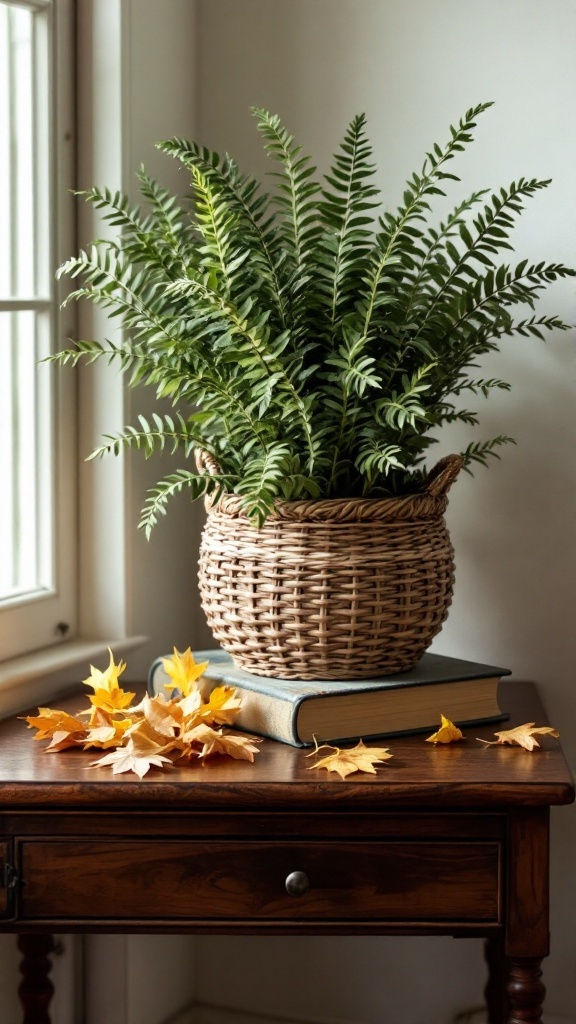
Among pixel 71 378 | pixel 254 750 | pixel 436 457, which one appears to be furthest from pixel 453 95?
pixel 254 750

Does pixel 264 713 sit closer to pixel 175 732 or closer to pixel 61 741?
pixel 175 732

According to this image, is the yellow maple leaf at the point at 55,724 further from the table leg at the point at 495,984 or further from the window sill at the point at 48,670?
the table leg at the point at 495,984

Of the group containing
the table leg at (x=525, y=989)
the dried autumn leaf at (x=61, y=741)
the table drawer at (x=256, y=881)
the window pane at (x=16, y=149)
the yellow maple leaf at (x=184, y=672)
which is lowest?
the table leg at (x=525, y=989)

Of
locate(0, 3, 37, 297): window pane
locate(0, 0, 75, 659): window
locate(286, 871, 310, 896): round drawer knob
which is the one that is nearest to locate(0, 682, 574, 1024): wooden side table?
locate(286, 871, 310, 896): round drawer knob

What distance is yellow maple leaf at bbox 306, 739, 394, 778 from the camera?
107cm

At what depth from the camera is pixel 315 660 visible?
47.4 inches

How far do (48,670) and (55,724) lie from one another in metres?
0.19

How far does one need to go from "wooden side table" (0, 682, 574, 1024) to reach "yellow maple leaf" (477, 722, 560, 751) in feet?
0.19

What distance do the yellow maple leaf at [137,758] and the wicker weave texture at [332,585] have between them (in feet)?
0.58

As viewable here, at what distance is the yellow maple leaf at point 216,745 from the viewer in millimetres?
1118

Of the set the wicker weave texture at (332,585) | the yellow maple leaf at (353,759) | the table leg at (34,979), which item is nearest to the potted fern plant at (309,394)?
the wicker weave texture at (332,585)

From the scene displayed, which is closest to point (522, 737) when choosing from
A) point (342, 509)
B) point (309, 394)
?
point (342, 509)

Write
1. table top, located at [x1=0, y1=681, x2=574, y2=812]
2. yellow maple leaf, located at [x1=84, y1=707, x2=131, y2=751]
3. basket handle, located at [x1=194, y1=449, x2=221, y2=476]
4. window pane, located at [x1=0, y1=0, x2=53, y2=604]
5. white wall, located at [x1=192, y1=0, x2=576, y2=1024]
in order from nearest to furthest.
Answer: table top, located at [x1=0, y1=681, x2=574, y2=812]
yellow maple leaf, located at [x1=84, y1=707, x2=131, y2=751]
basket handle, located at [x1=194, y1=449, x2=221, y2=476]
window pane, located at [x1=0, y1=0, x2=53, y2=604]
white wall, located at [x1=192, y1=0, x2=576, y2=1024]

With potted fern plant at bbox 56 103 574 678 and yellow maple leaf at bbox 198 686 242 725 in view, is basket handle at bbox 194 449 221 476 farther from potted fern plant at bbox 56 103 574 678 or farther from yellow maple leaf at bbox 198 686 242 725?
yellow maple leaf at bbox 198 686 242 725
